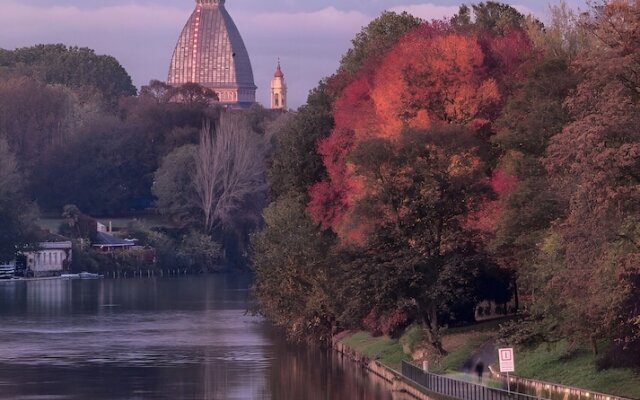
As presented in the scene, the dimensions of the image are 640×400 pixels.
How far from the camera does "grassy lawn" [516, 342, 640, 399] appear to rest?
42.5m

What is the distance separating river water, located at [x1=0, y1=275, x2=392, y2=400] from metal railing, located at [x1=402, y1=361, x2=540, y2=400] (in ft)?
3.68

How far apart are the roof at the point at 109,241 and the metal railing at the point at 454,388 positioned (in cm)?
9580

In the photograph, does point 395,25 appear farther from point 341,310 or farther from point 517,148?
point 517,148

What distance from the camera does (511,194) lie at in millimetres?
49906

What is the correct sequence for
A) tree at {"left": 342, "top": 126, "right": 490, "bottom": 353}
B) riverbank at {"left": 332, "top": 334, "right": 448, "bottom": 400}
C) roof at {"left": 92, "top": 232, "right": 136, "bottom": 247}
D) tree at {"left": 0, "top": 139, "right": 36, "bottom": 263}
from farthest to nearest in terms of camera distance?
roof at {"left": 92, "top": 232, "right": 136, "bottom": 247}, tree at {"left": 0, "top": 139, "right": 36, "bottom": 263}, tree at {"left": 342, "top": 126, "right": 490, "bottom": 353}, riverbank at {"left": 332, "top": 334, "right": 448, "bottom": 400}

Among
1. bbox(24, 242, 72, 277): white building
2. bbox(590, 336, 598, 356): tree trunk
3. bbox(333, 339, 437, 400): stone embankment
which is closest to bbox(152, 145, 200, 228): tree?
bbox(24, 242, 72, 277): white building

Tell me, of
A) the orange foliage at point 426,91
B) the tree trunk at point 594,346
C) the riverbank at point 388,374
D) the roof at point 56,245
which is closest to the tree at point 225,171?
the roof at point 56,245

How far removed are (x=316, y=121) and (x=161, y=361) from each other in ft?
58.3

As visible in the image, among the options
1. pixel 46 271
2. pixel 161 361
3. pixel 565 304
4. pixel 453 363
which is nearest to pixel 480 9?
pixel 161 361

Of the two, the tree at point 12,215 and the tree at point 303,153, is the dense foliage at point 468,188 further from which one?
the tree at point 12,215

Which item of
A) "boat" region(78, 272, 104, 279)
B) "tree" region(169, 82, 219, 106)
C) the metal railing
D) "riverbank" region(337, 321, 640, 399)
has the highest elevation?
"tree" region(169, 82, 219, 106)

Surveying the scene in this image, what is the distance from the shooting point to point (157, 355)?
66188 millimetres

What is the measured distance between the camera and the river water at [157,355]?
175 feet

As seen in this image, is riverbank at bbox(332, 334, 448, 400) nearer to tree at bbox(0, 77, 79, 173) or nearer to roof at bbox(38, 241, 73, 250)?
roof at bbox(38, 241, 73, 250)
